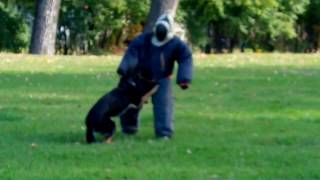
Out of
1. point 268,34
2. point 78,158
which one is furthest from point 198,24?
point 78,158

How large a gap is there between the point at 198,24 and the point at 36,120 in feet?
122

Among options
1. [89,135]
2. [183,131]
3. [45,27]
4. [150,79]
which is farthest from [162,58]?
[45,27]

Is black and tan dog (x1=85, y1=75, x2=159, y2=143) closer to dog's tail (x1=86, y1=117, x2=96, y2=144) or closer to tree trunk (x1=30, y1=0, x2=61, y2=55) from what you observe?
dog's tail (x1=86, y1=117, x2=96, y2=144)

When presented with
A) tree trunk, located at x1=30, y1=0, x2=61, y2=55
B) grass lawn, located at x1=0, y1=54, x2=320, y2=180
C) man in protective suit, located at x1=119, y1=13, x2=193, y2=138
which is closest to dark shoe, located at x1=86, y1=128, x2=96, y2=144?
grass lawn, located at x1=0, y1=54, x2=320, y2=180

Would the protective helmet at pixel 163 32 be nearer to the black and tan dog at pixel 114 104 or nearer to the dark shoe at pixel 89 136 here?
the black and tan dog at pixel 114 104

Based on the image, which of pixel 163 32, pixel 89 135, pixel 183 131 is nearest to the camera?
pixel 89 135

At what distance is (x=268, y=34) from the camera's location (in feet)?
175

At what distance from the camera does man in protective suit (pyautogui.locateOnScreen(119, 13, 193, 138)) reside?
14.2m

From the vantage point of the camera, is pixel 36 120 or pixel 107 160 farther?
pixel 36 120

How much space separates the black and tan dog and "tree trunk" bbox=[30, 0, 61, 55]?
2375 centimetres

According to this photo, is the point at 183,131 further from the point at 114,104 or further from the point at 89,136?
the point at 89,136

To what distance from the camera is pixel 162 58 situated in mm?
14320

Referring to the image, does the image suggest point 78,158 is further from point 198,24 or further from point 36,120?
point 198,24

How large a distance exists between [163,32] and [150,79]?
63 cm
